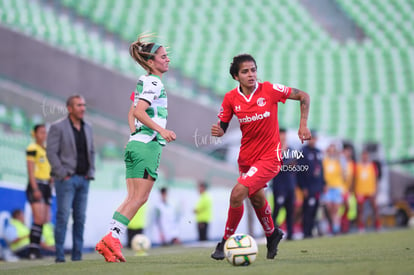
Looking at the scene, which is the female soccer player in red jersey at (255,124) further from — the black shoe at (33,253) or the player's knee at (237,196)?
the black shoe at (33,253)

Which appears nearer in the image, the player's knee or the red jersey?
the player's knee

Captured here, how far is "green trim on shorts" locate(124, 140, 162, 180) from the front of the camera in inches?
264

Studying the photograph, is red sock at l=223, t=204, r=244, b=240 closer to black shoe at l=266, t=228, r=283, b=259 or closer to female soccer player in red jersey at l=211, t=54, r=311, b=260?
female soccer player in red jersey at l=211, t=54, r=311, b=260

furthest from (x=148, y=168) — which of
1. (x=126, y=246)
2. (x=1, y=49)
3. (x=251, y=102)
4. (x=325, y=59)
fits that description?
(x=325, y=59)

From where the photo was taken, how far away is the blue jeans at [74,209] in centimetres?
882

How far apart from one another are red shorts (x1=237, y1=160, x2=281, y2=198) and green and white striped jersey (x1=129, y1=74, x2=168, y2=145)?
0.92 metres

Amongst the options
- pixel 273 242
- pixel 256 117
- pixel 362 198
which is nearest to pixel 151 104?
pixel 256 117

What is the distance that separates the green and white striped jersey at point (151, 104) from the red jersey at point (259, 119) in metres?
0.70

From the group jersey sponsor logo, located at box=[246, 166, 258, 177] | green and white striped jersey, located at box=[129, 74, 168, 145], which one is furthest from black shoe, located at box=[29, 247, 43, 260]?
jersey sponsor logo, located at box=[246, 166, 258, 177]

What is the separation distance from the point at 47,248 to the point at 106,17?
52.9 ft

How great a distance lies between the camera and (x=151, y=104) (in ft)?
22.2

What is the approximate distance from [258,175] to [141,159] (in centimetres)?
112

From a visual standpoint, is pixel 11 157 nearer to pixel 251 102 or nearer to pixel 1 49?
pixel 251 102

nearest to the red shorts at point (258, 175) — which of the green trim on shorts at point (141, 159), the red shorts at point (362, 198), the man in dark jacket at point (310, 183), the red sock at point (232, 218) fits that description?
the red sock at point (232, 218)
